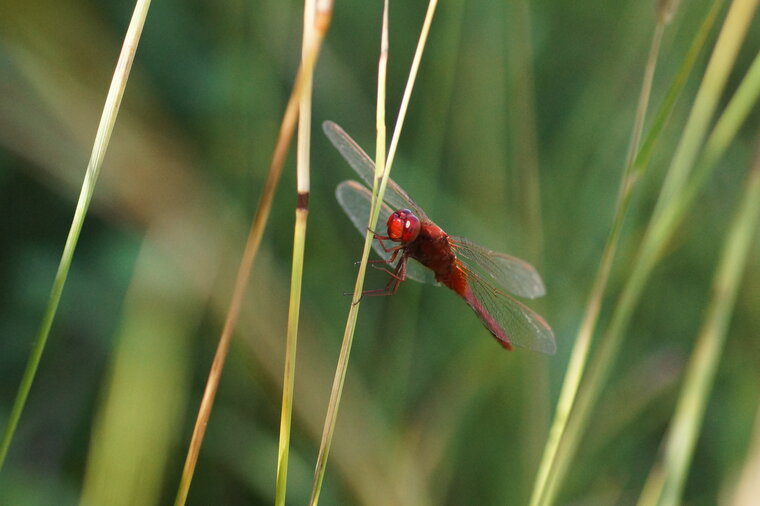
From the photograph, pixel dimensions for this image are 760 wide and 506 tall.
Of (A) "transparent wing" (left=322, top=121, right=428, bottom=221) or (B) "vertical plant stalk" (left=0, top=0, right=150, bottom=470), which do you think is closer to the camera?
(B) "vertical plant stalk" (left=0, top=0, right=150, bottom=470)

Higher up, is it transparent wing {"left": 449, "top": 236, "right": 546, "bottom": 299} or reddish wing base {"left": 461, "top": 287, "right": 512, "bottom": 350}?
transparent wing {"left": 449, "top": 236, "right": 546, "bottom": 299}

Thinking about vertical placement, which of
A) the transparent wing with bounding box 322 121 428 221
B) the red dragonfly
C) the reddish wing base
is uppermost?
the transparent wing with bounding box 322 121 428 221

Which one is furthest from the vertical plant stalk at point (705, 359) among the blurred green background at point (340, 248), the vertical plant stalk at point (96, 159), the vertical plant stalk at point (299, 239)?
the vertical plant stalk at point (96, 159)

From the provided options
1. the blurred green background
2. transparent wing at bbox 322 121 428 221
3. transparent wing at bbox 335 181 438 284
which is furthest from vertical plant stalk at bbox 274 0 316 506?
transparent wing at bbox 335 181 438 284

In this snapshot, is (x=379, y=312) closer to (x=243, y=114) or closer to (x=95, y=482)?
(x=243, y=114)

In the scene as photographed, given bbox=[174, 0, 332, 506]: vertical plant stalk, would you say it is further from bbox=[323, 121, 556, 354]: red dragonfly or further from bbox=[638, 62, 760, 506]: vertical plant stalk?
bbox=[638, 62, 760, 506]: vertical plant stalk

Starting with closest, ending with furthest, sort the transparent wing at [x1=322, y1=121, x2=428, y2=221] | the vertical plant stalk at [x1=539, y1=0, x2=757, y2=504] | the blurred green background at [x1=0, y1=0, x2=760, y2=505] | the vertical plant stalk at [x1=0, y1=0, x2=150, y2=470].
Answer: the vertical plant stalk at [x1=0, y1=0, x2=150, y2=470], the vertical plant stalk at [x1=539, y1=0, x2=757, y2=504], the transparent wing at [x1=322, y1=121, x2=428, y2=221], the blurred green background at [x1=0, y1=0, x2=760, y2=505]

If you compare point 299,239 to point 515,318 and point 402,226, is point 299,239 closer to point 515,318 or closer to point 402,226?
point 402,226
